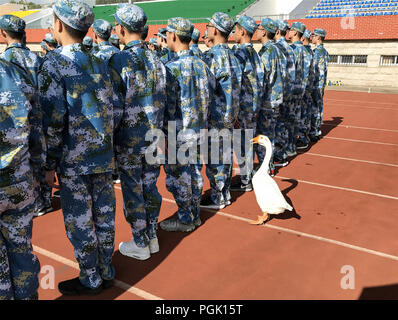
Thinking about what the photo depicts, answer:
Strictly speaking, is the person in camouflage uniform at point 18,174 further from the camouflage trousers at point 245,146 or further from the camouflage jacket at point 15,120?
the camouflage trousers at point 245,146

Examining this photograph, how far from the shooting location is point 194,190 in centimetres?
423

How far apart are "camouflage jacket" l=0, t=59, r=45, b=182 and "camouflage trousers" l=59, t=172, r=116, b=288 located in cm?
45

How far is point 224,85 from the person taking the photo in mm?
4395

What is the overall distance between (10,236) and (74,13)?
5.39 feet

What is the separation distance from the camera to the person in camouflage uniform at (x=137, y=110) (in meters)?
3.05

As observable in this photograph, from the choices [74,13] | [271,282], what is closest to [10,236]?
[74,13]

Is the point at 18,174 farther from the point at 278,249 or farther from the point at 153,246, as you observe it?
the point at 278,249

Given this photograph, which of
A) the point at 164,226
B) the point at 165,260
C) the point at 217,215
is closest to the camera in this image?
the point at 165,260

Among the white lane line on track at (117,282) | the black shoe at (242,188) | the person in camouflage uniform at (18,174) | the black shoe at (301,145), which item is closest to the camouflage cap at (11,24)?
the person in camouflage uniform at (18,174)

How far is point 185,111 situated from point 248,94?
156 centimetres

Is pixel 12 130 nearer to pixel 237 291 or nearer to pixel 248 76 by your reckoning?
pixel 237 291

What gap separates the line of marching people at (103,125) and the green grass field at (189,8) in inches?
982

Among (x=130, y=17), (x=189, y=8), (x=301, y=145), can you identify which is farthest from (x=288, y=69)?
(x=189, y=8)
